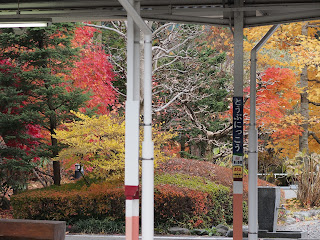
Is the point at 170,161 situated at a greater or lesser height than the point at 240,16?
lesser

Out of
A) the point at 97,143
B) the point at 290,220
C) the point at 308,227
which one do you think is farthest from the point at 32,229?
the point at 290,220

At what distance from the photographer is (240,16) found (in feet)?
26.5

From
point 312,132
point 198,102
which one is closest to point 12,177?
point 198,102

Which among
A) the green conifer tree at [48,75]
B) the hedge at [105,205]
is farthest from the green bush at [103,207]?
the green conifer tree at [48,75]

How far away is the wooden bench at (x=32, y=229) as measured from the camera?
789cm

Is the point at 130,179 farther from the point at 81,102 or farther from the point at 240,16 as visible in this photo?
the point at 81,102

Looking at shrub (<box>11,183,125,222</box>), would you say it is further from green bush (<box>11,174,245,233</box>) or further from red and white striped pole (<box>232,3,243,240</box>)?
red and white striped pole (<box>232,3,243,240</box>)

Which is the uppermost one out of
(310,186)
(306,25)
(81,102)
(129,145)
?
(306,25)

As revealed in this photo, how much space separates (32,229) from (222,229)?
4.87 meters

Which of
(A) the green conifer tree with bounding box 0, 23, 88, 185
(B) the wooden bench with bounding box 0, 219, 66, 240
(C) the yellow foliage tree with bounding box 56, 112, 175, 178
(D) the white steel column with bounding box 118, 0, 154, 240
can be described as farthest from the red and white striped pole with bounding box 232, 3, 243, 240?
(A) the green conifer tree with bounding box 0, 23, 88, 185

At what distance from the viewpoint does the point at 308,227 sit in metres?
12.4

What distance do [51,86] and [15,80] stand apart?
100cm

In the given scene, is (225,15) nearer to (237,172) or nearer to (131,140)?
Result: (237,172)

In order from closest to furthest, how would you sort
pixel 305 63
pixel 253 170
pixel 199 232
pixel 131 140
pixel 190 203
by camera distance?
pixel 131 140 → pixel 253 170 → pixel 199 232 → pixel 190 203 → pixel 305 63
